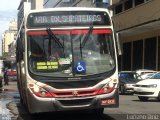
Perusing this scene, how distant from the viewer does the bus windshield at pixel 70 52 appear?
14.0 m

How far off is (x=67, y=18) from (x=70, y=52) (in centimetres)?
107

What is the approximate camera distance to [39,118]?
15.9 metres

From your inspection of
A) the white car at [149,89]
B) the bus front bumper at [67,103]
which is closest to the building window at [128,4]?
the white car at [149,89]

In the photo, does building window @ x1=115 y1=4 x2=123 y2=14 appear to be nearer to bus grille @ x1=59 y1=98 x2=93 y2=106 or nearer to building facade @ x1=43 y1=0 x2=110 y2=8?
building facade @ x1=43 y1=0 x2=110 y2=8

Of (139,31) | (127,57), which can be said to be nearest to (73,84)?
(139,31)

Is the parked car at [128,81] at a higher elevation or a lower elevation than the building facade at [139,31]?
lower

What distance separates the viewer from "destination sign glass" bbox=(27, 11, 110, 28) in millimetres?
14461

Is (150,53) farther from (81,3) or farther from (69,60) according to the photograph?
(69,60)

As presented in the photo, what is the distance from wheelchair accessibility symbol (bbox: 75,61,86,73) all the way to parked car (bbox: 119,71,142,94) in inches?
695

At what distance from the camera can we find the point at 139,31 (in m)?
50.5

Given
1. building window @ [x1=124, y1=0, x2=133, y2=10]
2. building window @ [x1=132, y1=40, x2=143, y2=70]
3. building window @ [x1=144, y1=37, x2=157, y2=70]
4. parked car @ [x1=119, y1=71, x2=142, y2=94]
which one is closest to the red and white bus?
parked car @ [x1=119, y1=71, x2=142, y2=94]

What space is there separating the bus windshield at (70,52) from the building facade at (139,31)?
27871 mm

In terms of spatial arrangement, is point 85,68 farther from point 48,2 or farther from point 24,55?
point 48,2

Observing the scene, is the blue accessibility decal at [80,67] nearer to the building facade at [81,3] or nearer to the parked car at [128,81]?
the parked car at [128,81]
